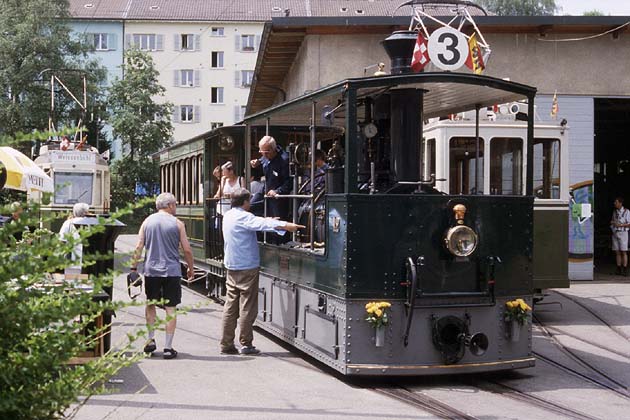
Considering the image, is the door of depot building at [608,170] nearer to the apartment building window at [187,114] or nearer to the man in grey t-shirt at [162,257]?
the man in grey t-shirt at [162,257]

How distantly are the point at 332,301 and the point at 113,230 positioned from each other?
2.24m

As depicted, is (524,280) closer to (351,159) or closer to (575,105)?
(351,159)

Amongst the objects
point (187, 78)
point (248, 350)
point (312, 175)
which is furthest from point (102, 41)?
point (312, 175)

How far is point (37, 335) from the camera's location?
3.40 metres

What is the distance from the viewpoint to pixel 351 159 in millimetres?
8492

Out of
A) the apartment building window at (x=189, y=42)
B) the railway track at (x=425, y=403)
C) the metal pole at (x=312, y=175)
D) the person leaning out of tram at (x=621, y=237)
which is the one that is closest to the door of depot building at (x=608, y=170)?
the person leaning out of tram at (x=621, y=237)

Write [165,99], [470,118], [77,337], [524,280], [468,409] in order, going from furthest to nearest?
[165,99]
[470,118]
[524,280]
[468,409]
[77,337]

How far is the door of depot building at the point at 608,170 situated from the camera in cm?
2728

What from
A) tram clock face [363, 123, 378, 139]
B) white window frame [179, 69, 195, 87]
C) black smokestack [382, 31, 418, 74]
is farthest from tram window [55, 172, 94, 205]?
white window frame [179, 69, 195, 87]

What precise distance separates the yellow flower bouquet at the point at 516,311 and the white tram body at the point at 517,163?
108 inches

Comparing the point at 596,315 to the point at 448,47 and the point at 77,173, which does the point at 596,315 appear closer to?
the point at 448,47

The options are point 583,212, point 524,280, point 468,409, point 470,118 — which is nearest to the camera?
point 468,409

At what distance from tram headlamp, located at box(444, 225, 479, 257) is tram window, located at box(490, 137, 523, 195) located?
226cm

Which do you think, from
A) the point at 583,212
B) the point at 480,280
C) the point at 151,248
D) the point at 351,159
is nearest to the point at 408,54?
the point at 351,159
